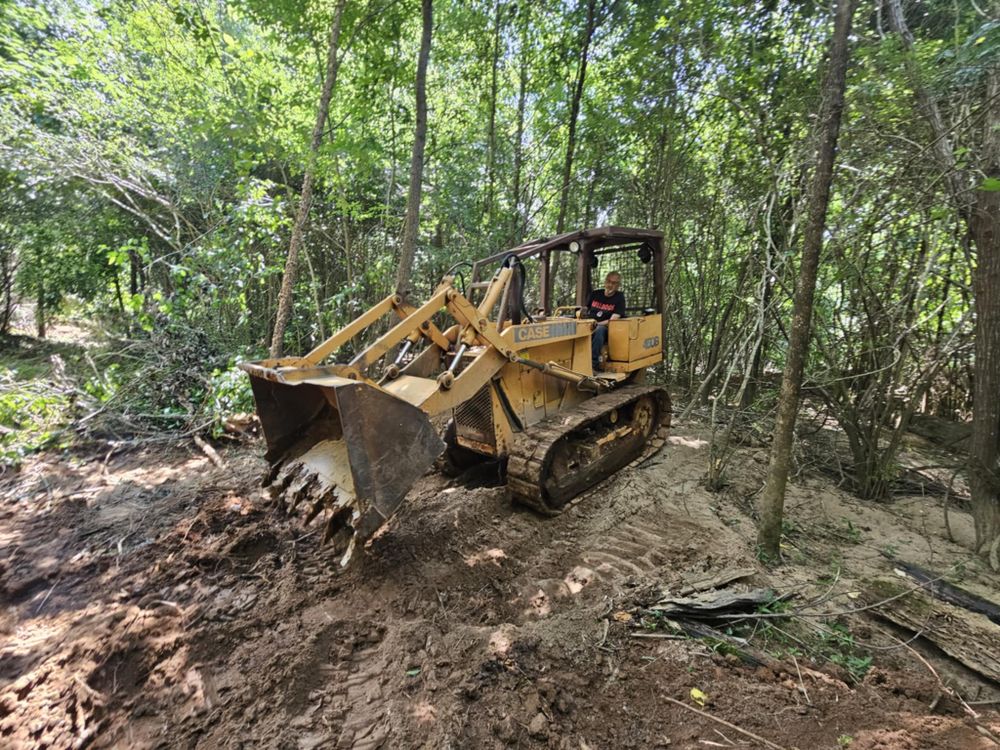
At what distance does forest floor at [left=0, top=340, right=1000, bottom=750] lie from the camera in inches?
81.7

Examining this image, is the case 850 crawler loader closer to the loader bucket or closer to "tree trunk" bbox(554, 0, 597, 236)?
the loader bucket

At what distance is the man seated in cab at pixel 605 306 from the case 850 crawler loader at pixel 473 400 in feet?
0.43

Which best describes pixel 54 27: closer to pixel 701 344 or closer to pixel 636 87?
pixel 636 87

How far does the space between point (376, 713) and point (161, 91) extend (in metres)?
11.0

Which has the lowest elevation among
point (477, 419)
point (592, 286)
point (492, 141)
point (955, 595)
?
point (955, 595)

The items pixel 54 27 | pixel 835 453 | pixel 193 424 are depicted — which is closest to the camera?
pixel 835 453

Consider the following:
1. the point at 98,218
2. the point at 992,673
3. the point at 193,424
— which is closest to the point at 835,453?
the point at 992,673

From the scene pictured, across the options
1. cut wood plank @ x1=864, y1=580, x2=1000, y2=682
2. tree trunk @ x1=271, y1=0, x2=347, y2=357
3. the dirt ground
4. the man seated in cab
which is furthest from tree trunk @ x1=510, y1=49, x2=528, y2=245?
cut wood plank @ x1=864, y1=580, x2=1000, y2=682

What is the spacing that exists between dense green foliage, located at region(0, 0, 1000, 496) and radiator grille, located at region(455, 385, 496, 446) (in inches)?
82.3

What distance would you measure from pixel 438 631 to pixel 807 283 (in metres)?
3.21

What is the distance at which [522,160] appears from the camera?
34.6 feet

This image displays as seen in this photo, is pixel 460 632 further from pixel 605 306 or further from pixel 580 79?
pixel 580 79

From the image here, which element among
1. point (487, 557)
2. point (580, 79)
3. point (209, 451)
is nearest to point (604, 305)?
point (487, 557)

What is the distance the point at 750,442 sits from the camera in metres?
6.25
